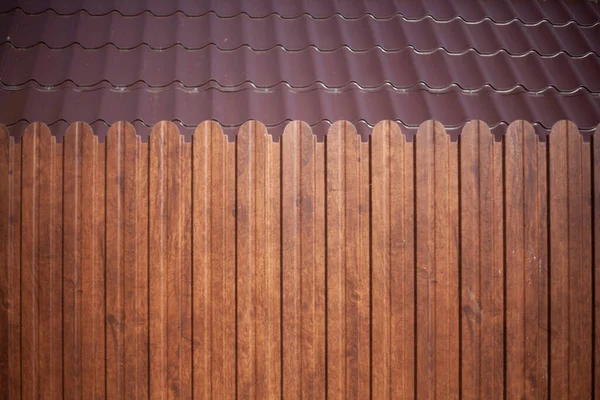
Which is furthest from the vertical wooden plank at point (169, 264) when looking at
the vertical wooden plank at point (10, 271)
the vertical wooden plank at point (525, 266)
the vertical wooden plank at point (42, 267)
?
the vertical wooden plank at point (525, 266)

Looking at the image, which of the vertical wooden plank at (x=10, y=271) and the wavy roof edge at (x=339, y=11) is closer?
the vertical wooden plank at (x=10, y=271)

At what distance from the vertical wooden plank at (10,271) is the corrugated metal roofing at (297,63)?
639mm

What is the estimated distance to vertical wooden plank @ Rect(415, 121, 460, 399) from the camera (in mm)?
2611

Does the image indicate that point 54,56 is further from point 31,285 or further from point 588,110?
point 588,110

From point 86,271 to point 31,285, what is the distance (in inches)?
12.2

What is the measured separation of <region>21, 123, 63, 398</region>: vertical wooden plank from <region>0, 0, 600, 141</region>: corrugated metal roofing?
0.58 meters

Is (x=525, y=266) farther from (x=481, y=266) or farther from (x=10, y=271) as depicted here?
(x=10, y=271)

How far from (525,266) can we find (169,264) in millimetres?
1917

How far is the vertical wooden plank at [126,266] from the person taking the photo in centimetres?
259

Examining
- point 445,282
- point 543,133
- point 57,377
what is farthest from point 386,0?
point 57,377

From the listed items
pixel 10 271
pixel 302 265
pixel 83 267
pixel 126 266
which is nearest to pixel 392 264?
pixel 302 265

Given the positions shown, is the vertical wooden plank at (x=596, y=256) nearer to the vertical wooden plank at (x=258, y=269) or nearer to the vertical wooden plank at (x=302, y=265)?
the vertical wooden plank at (x=302, y=265)

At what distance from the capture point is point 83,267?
261 cm

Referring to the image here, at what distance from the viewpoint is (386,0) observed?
4.10 m
